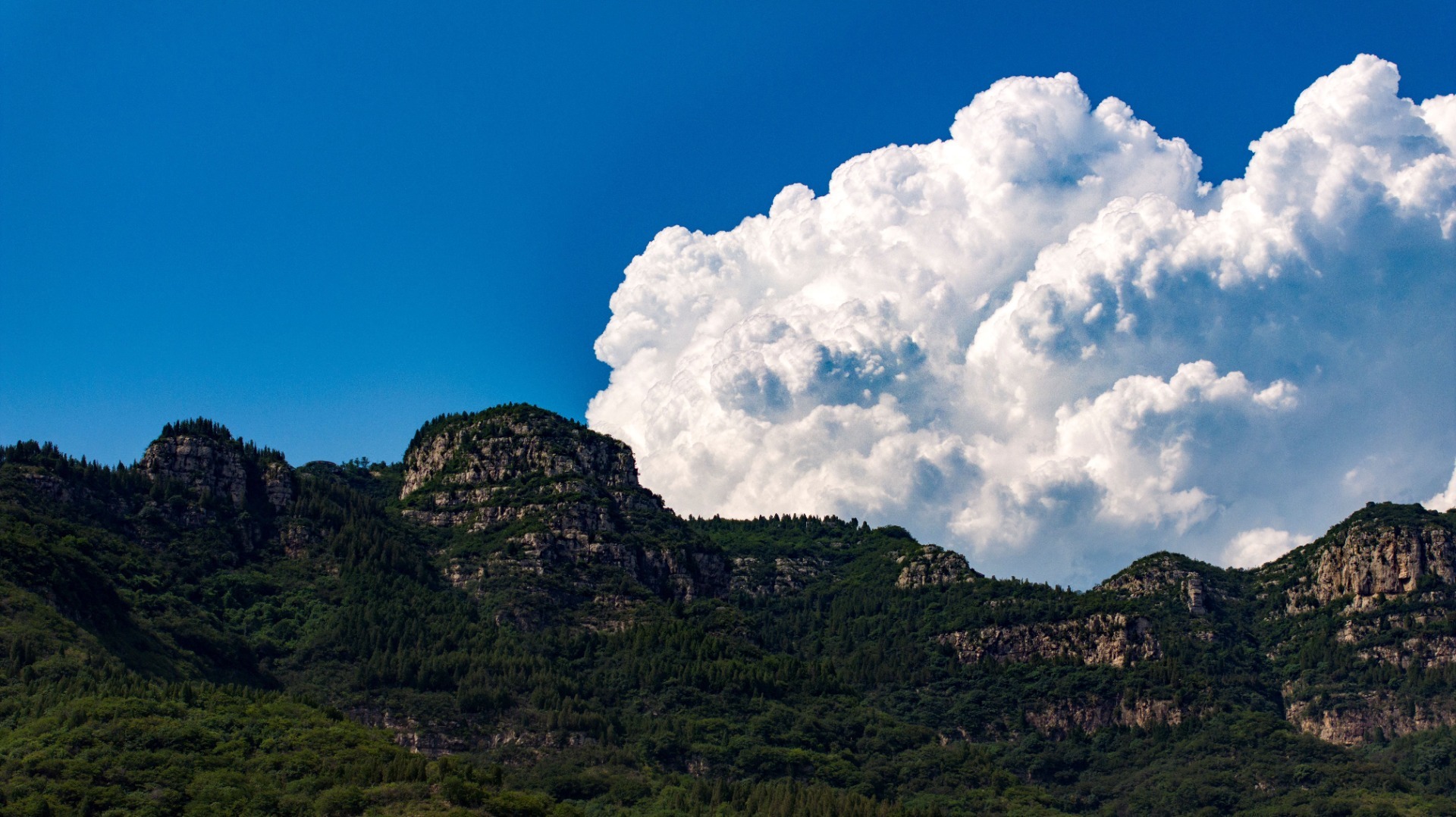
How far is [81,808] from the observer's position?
19538cm

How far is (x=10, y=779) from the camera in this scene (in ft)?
652

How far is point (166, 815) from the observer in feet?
653

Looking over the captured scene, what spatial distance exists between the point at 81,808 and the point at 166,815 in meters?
9.50

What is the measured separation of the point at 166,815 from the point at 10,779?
60.9 ft

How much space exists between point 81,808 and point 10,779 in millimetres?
10407
